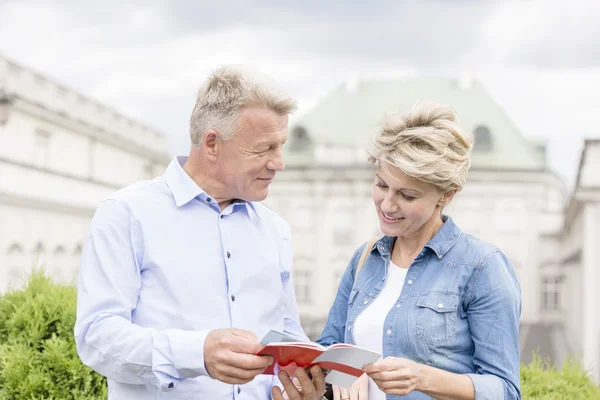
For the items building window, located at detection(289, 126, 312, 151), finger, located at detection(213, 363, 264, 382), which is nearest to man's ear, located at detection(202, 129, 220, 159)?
finger, located at detection(213, 363, 264, 382)

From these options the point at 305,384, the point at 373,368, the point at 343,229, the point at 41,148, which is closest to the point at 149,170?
the point at 343,229

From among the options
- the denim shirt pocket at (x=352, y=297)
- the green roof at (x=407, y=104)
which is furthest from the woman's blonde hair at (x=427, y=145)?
the green roof at (x=407, y=104)

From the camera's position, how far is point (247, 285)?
3.01 meters

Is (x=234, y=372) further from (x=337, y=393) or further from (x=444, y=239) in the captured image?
(x=444, y=239)

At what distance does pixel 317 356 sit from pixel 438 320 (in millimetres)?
487

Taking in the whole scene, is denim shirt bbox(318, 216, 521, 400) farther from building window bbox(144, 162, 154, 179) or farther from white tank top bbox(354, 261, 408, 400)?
building window bbox(144, 162, 154, 179)

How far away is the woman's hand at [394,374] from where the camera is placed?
2447 millimetres

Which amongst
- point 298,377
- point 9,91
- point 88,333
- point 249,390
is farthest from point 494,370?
point 9,91

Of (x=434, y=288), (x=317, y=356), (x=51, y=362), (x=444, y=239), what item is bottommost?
(x=51, y=362)

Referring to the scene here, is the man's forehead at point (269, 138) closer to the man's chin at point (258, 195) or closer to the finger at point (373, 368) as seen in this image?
the man's chin at point (258, 195)

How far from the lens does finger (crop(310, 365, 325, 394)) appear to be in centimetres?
267

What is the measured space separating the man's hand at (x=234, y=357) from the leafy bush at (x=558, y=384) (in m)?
2.92

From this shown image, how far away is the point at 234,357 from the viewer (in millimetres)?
2479

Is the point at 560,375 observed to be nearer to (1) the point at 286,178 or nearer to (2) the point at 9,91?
(2) the point at 9,91
